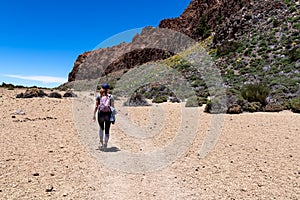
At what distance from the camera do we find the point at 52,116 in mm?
14219

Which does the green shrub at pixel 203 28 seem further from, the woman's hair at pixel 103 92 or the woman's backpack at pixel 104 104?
the woman's backpack at pixel 104 104

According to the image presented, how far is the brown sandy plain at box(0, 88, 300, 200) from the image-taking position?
477cm

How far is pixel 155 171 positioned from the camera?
236 inches

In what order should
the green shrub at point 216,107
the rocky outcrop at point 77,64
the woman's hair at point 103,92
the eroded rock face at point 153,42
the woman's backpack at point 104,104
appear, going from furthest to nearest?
1. the rocky outcrop at point 77,64
2. the eroded rock face at point 153,42
3. the green shrub at point 216,107
4. the woman's hair at point 103,92
5. the woman's backpack at point 104,104

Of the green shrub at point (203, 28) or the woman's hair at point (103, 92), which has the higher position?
the green shrub at point (203, 28)

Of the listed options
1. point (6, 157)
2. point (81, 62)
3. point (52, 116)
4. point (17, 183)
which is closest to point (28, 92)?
point (52, 116)

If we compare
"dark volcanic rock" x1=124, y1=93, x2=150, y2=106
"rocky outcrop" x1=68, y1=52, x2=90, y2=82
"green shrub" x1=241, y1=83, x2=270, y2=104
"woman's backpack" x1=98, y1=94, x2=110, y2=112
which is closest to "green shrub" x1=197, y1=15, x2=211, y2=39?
"dark volcanic rock" x1=124, y1=93, x2=150, y2=106

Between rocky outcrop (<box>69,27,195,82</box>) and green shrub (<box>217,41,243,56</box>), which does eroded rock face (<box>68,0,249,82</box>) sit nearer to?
rocky outcrop (<box>69,27,195,82</box>)

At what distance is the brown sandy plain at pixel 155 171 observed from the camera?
4770mm

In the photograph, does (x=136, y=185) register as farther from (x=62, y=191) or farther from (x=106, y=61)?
(x=106, y=61)

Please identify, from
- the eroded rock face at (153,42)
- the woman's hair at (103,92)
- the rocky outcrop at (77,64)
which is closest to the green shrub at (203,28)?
the eroded rock face at (153,42)

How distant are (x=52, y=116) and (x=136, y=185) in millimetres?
10291

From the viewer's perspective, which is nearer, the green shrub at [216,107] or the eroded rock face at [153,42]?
the green shrub at [216,107]

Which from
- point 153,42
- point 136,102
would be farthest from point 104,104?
point 153,42
